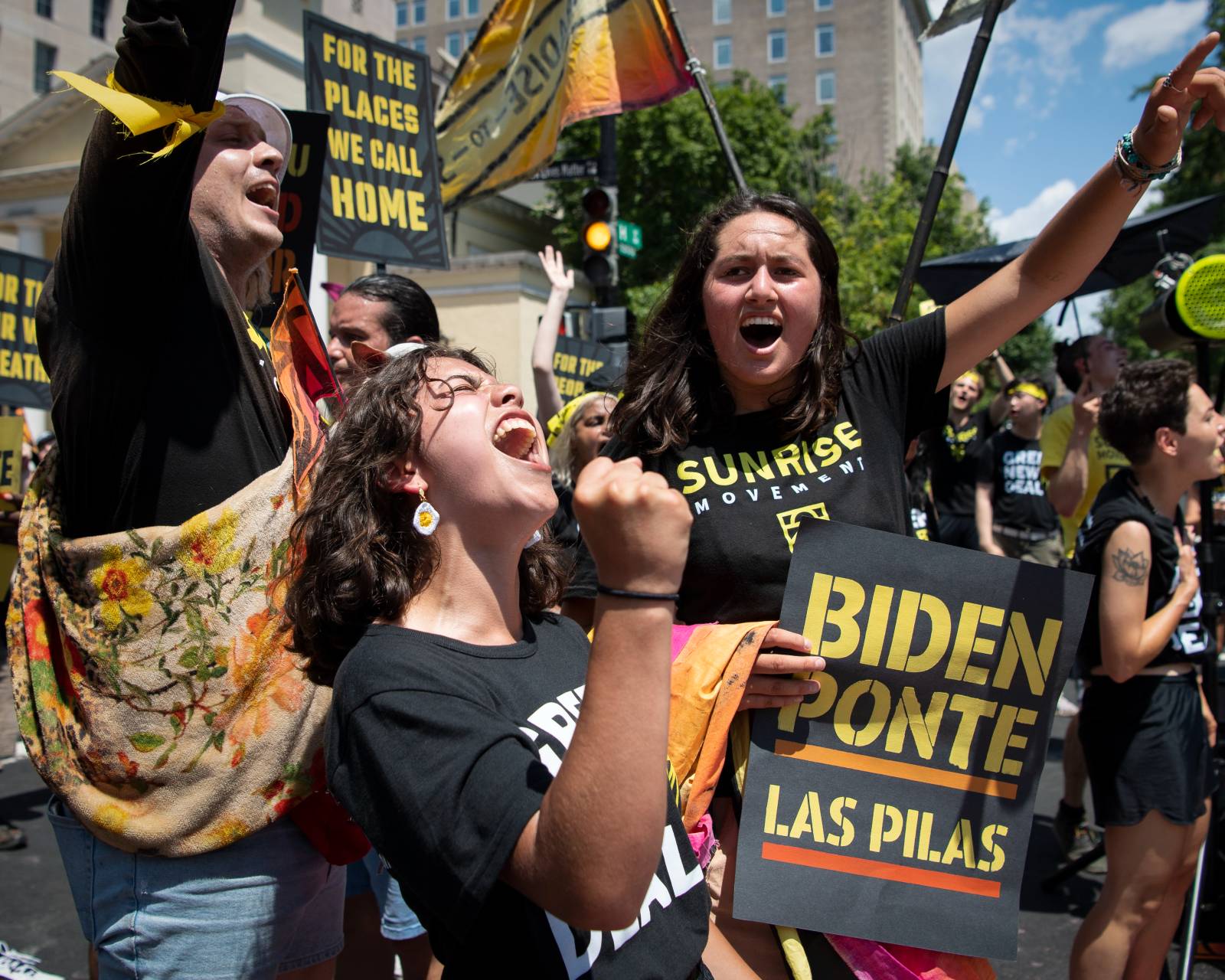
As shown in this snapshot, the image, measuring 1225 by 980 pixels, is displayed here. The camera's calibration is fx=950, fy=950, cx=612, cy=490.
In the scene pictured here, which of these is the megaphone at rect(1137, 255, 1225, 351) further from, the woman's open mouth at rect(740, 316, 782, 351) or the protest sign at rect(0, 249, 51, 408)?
the protest sign at rect(0, 249, 51, 408)

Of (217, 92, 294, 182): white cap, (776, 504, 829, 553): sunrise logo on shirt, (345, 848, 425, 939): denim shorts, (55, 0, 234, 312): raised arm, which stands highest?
(217, 92, 294, 182): white cap

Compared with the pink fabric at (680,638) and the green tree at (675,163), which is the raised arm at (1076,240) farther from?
the green tree at (675,163)

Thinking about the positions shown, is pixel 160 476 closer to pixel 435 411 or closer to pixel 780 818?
pixel 435 411

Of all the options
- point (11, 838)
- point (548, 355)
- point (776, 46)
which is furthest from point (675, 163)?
point (776, 46)

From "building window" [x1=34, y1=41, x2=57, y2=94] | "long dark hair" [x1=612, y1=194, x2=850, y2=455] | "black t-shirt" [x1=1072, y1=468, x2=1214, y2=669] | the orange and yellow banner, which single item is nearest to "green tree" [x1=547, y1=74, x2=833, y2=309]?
"building window" [x1=34, y1=41, x2=57, y2=94]

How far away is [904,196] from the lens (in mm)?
32781

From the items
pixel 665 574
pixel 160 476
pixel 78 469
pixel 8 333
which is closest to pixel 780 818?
pixel 665 574

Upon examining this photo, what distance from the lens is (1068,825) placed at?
4258 millimetres

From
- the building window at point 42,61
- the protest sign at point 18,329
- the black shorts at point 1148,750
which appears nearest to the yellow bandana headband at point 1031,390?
the black shorts at point 1148,750

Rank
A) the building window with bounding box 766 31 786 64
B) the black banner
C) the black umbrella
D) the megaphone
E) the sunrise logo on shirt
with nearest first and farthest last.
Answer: the sunrise logo on shirt
the black banner
the megaphone
the black umbrella
the building window with bounding box 766 31 786 64

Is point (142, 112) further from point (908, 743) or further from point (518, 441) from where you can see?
point (908, 743)

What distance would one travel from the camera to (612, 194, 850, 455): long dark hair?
1.83 m

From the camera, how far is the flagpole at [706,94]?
3.30m

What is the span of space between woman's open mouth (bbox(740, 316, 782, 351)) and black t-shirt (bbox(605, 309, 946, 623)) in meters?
0.14
